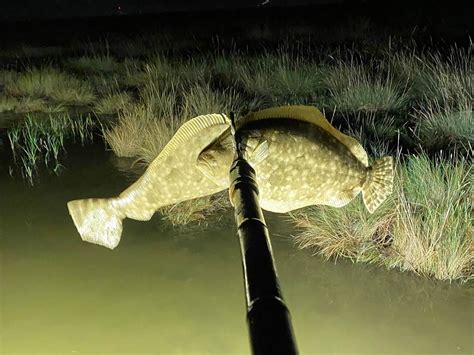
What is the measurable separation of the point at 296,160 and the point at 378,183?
79 cm

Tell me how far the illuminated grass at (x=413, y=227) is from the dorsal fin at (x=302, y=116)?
→ 177 centimetres

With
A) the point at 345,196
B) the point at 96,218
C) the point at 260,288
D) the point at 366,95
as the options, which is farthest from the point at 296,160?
the point at 366,95

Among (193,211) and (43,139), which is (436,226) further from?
(43,139)

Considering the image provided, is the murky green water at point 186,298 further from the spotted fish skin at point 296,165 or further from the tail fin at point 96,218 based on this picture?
the spotted fish skin at point 296,165

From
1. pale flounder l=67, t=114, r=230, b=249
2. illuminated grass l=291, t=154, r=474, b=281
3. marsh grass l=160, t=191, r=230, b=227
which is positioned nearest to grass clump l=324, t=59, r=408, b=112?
marsh grass l=160, t=191, r=230, b=227

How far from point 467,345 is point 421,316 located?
48cm

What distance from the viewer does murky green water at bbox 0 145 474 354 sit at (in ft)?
15.1

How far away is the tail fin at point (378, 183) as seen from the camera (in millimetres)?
3965

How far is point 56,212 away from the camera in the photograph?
282 inches

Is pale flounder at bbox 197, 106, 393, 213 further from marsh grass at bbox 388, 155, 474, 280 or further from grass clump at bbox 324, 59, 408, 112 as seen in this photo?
grass clump at bbox 324, 59, 408, 112

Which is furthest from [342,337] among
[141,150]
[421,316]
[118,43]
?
[118,43]

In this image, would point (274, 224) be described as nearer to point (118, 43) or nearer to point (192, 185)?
point (192, 185)

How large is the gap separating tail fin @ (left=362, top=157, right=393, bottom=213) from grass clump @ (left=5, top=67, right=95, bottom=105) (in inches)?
402

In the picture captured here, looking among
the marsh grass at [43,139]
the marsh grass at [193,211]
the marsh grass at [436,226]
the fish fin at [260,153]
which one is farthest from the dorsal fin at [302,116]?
the marsh grass at [43,139]
